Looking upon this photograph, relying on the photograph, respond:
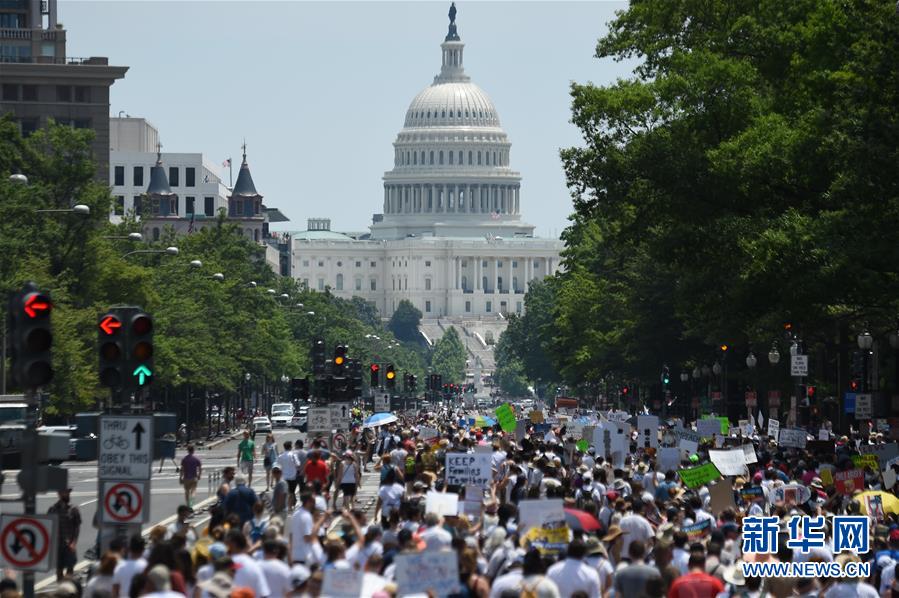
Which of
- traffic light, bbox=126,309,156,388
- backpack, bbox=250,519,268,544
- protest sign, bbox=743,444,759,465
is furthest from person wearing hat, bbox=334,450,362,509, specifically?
traffic light, bbox=126,309,156,388

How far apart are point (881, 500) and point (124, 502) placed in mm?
9705

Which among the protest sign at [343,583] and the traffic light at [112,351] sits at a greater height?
the traffic light at [112,351]

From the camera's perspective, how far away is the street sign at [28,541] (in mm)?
21312

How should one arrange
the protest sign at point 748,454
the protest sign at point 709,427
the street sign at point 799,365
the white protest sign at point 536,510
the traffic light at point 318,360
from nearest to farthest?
1. the white protest sign at point 536,510
2. the protest sign at point 748,454
3. the protest sign at point 709,427
4. the street sign at point 799,365
5. the traffic light at point 318,360

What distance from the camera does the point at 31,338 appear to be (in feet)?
68.5

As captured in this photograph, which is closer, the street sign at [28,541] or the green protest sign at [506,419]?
the street sign at [28,541]

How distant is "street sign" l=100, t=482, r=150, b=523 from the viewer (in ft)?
78.1

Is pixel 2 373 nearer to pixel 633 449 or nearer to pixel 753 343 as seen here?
pixel 633 449

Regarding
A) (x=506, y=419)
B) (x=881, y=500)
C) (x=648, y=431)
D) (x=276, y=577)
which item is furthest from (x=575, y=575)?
(x=506, y=419)

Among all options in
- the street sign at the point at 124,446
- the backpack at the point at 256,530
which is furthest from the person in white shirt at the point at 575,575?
the backpack at the point at 256,530

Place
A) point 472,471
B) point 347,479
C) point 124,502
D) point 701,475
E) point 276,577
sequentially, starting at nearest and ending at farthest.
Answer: point 276,577 < point 124,502 < point 701,475 < point 472,471 < point 347,479

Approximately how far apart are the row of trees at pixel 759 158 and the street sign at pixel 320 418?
324 inches

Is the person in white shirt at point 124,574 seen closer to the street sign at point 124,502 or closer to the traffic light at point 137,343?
the street sign at point 124,502

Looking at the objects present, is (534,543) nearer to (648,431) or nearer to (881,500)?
(881,500)
